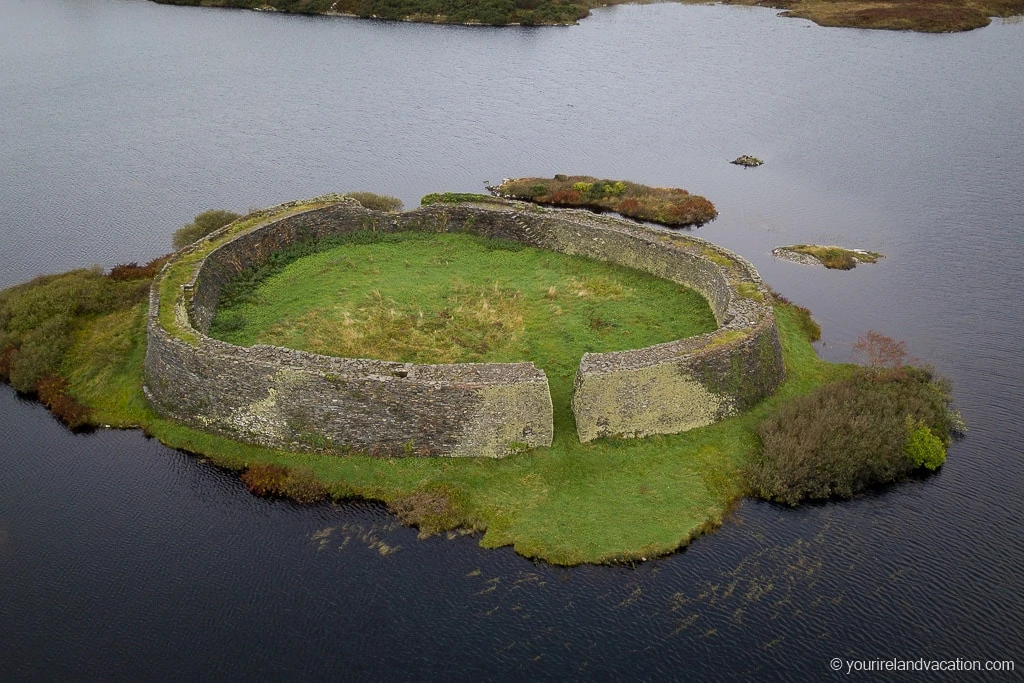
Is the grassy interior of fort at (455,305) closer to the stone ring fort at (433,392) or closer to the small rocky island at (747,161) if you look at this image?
the stone ring fort at (433,392)

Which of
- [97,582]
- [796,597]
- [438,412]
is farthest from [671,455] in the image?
[97,582]

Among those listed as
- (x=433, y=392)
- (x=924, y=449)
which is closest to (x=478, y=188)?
(x=433, y=392)

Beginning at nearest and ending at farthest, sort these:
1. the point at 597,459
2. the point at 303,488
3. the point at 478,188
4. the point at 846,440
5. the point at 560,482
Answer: the point at 303,488
the point at 560,482
the point at 597,459
the point at 846,440
the point at 478,188

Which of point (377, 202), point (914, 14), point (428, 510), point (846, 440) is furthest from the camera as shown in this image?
point (914, 14)

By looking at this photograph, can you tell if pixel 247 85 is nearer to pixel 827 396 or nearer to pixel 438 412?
pixel 438 412

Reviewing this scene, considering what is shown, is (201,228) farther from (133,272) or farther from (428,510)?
(428,510)

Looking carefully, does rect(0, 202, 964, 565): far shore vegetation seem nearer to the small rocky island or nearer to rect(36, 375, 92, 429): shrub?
rect(36, 375, 92, 429): shrub
